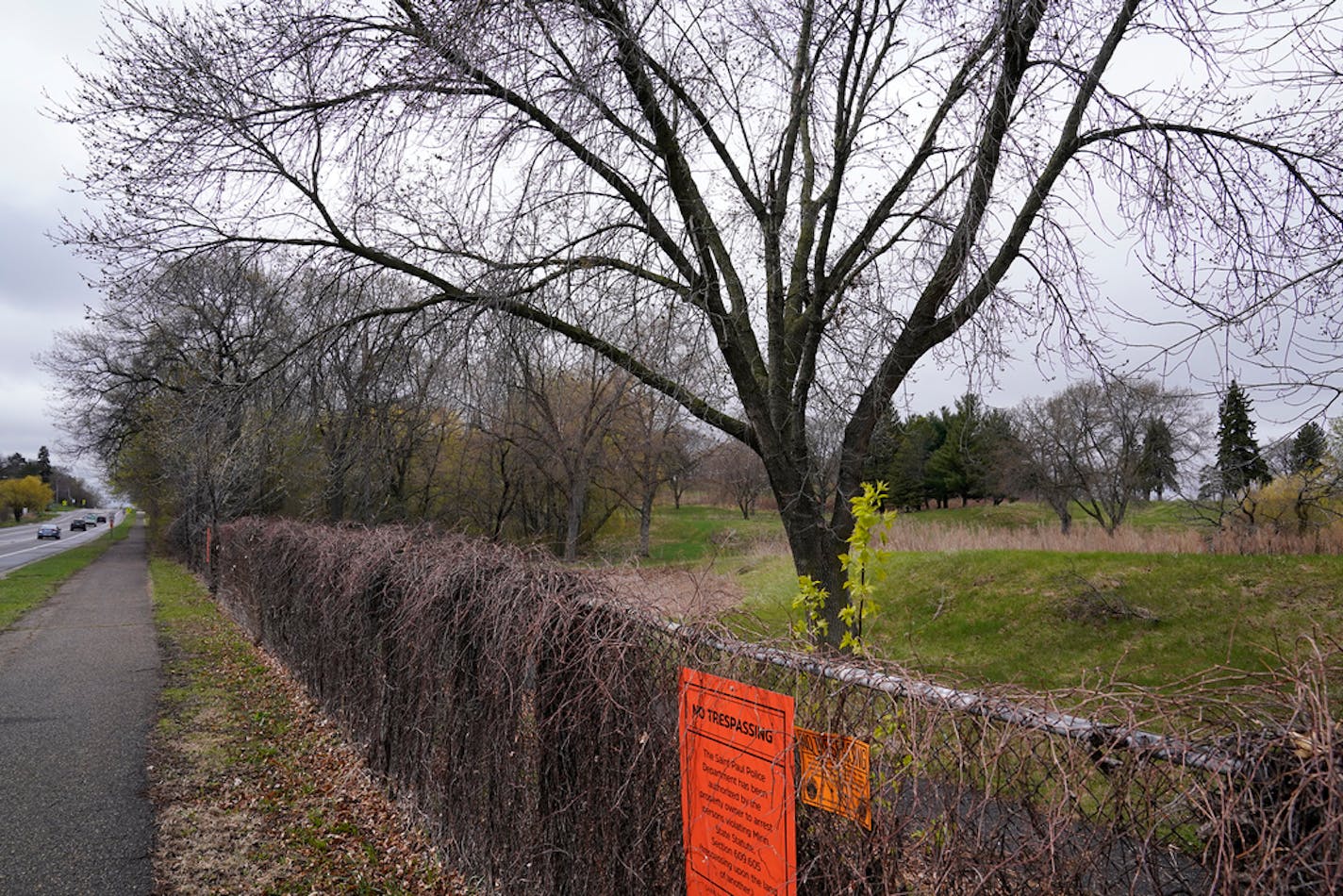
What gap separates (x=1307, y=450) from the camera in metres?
5.04

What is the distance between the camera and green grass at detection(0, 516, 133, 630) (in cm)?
1731

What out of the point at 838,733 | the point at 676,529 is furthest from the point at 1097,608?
the point at 676,529

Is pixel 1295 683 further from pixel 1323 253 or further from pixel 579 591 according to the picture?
pixel 1323 253

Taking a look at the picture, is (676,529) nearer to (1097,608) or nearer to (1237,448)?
(1097,608)

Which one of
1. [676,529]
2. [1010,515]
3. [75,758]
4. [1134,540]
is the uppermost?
[1134,540]

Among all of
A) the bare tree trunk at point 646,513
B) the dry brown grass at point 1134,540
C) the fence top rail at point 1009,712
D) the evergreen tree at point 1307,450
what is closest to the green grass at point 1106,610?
the dry brown grass at point 1134,540

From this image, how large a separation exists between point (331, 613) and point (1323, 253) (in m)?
8.31

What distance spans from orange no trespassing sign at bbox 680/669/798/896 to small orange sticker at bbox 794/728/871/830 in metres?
0.06

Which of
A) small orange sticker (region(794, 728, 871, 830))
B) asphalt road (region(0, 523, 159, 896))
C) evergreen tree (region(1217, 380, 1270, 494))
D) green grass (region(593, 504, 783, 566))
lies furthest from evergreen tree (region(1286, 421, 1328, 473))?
green grass (region(593, 504, 783, 566))

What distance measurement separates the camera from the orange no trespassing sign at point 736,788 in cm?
230

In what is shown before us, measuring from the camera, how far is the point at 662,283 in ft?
23.4

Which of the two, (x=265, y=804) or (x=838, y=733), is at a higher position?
(x=838, y=733)

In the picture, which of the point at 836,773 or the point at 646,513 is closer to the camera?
the point at 836,773

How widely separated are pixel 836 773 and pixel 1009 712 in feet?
1.74
